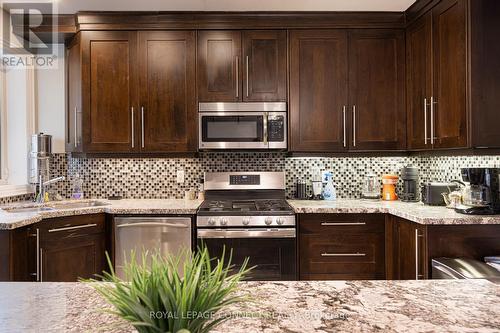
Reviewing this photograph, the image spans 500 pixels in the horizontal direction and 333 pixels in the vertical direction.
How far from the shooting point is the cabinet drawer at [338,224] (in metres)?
2.67

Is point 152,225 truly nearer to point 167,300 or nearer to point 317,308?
point 317,308

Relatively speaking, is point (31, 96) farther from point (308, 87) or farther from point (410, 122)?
point (410, 122)

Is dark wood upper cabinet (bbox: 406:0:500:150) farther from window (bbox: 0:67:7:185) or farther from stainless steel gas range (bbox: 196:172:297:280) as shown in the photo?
window (bbox: 0:67:7:185)

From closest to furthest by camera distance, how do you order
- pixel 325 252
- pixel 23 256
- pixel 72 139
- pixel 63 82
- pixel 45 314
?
pixel 45 314, pixel 23 256, pixel 325 252, pixel 72 139, pixel 63 82

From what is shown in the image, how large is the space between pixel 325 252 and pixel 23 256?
6.61 ft

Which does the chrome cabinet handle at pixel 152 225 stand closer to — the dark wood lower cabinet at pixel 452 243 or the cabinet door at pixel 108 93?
the cabinet door at pixel 108 93

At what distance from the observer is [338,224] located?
8.77 feet

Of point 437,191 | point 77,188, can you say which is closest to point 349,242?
point 437,191

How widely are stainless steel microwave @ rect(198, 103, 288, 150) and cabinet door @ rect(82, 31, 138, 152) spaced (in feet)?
Result: 2.05

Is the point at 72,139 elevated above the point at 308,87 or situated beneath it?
situated beneath

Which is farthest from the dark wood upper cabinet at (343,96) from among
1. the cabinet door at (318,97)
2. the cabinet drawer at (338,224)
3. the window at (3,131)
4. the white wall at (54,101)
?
the window at (3,131)

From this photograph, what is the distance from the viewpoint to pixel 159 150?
302 cm

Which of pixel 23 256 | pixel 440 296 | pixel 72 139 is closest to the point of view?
pixel 440 296

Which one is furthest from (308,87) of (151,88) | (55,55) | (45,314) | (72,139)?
(45,314)
